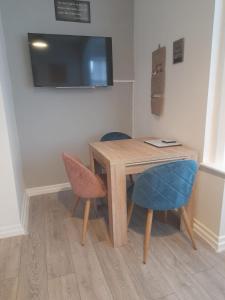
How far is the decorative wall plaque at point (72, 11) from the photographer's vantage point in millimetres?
2469

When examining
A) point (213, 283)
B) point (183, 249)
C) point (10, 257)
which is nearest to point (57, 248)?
point (10, 257)

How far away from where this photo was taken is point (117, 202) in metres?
1.66

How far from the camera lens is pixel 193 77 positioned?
70.7 inches

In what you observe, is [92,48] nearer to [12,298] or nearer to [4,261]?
[4,261]

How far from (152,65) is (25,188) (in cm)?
224

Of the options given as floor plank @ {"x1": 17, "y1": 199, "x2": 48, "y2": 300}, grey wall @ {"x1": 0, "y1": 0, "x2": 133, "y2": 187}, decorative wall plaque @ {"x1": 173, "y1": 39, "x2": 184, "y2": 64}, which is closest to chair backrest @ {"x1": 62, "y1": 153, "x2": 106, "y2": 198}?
floor plank @ {"x1": 17, "y1": 199, "x2": 48, "y2": 300}

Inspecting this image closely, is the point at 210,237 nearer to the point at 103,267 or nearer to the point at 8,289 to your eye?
the point at 103,267

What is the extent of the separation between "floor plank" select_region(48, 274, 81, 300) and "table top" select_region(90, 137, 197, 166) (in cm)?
88

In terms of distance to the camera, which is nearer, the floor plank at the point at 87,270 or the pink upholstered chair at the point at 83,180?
the floor plank at the point at 87,270

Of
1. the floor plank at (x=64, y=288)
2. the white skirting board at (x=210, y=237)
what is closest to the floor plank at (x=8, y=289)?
the floor plank at (x=64, y=288)

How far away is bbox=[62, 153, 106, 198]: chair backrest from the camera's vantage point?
173cm

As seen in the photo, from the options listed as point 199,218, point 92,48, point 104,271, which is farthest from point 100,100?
point 104,271

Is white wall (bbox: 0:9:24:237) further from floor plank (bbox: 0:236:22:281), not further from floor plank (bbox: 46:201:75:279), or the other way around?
floor plank (bbox: 46:201:75:279)

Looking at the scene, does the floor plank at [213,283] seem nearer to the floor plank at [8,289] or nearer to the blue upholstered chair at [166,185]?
the blue upholstered chair at [166,185]
